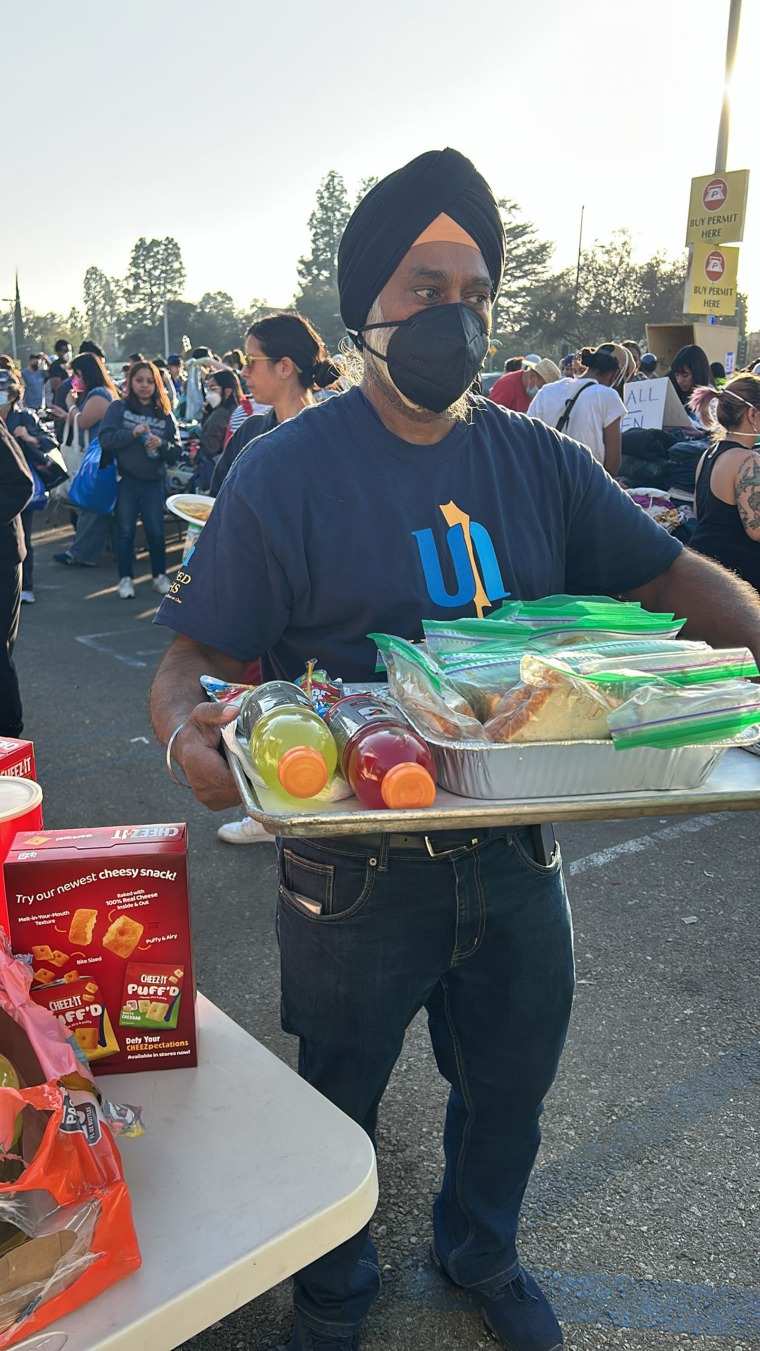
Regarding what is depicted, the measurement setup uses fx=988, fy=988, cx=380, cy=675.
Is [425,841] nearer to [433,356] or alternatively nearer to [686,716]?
[686,716]

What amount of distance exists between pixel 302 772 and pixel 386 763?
9 centimetres

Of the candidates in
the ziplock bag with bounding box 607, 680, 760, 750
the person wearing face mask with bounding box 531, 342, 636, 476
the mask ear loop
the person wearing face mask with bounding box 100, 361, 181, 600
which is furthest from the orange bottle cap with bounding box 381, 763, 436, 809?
the person wearing face mask with bounding box 100, 361, 181, 600

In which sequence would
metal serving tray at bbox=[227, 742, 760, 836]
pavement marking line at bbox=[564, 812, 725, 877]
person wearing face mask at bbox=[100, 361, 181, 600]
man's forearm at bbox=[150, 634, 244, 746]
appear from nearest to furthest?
metal serving tray at bbox=[227, 742, 760, 836], man's forearm at bbox=[150, 634, 244, 746], pavement marking line at bbox=[564, 812, 725, 877], person wearing face mask at bbox=[100, 361, 181, 600]

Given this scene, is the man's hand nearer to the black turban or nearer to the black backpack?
the black turban

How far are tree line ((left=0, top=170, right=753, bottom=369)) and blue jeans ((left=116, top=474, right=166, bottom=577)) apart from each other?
14.5 ft

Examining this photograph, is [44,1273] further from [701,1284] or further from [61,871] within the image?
[701,1284]

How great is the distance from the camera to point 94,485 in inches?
357

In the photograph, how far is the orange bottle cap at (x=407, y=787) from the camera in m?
1.10

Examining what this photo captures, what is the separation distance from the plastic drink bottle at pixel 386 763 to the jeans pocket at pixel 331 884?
0.44m

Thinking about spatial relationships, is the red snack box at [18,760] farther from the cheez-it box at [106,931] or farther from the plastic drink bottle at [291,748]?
the plastic drink bottle at [291,748]

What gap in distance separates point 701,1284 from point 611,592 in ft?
5.17

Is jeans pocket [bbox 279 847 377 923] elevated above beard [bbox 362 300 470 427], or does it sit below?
below

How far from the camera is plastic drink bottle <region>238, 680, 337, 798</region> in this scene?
3.64 ft

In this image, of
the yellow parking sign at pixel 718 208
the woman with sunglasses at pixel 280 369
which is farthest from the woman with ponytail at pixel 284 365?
the yellow parking sign at pixel 718 208
